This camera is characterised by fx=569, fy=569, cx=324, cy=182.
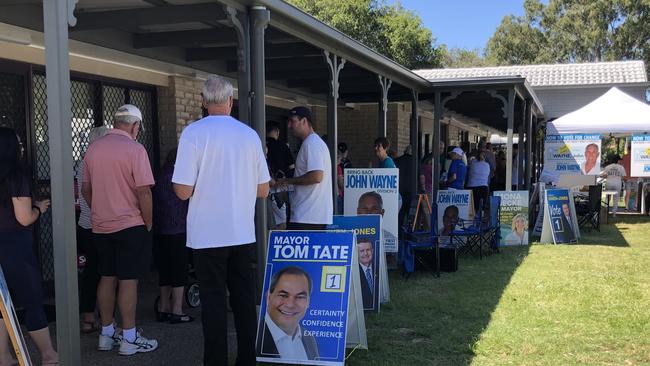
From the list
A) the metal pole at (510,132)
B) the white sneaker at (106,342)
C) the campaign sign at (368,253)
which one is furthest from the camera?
the metal pole at (510,132)

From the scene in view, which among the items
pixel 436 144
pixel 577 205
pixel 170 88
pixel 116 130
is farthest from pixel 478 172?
pixel 116 130

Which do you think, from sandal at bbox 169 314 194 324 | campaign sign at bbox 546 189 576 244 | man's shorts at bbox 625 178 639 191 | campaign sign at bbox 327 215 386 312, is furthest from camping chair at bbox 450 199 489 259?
man's shorts at bbox 625 178 639 191

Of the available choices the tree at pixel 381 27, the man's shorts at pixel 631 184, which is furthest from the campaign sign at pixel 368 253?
the tree at pixel 381 27

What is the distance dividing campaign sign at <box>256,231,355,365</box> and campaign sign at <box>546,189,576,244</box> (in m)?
6.65

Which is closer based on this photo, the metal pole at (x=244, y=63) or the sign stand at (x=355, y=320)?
the sign stand at (x=355, y=320)

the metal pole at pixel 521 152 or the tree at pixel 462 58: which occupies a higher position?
the tree at pixel 462 58

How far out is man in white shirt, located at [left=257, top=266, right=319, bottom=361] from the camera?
3.95m

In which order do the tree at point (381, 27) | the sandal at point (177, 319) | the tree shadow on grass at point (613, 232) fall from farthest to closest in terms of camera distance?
the tree at point (381, 27) → the tree shadow on grass at point (613, 232) → the sandal at point (177, 319)

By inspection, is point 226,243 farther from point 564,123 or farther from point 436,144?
point 564,123

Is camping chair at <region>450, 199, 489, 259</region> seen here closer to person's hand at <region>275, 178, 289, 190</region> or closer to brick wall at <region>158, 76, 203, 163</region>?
person's hand at <region>275, 178, 289, 190</region>

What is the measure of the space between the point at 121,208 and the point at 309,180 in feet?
4.81

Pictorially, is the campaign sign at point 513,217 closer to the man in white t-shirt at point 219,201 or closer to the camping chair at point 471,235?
the camping chair at point 471,235

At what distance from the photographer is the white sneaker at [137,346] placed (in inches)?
165

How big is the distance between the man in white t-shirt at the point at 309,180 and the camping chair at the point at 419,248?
2.45 metres
